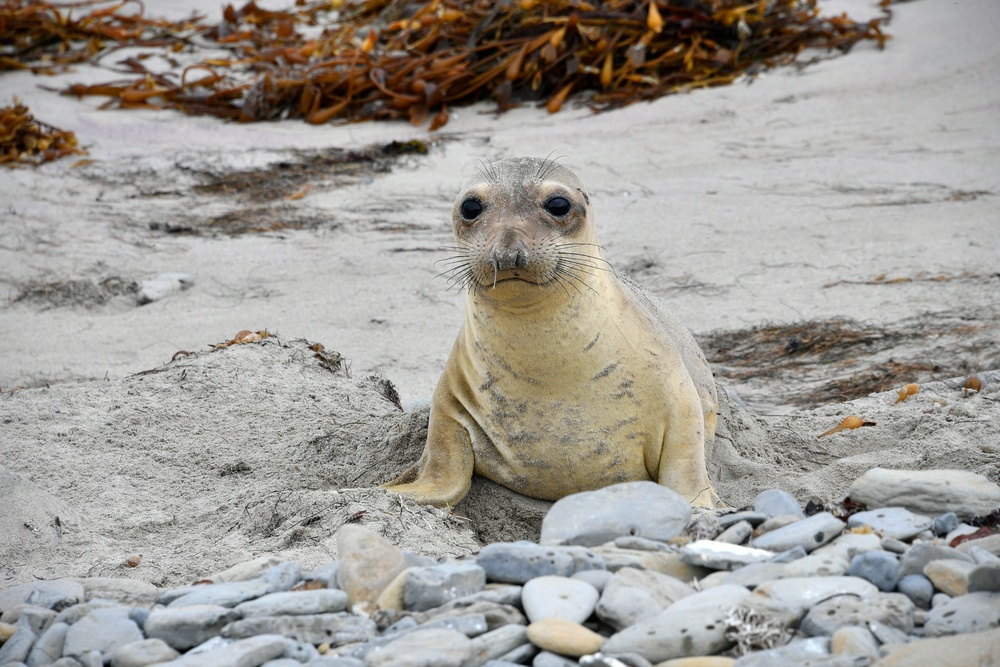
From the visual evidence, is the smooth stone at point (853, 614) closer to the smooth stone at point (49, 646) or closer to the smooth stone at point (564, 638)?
the smooth stone at point (564, 638)

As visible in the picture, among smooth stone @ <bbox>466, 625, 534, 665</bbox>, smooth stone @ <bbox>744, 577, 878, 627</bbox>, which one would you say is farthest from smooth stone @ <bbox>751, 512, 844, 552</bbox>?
smooth stone @ <bbox>466, 625, 534, 665</bbox>

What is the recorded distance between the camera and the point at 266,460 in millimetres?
4172

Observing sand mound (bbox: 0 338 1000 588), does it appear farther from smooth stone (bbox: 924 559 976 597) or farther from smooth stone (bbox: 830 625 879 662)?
smooth stone (bbox: 830 625 879 662)

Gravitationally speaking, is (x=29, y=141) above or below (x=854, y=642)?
below

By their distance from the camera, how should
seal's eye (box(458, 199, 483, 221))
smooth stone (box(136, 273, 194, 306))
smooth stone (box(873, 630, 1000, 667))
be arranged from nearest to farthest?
smooth stone (box(873, 630, 1000, 667)) < seal's eye (box(458, 199, 483, 221)) < smooth stone (box(136, 273, 194, 306))

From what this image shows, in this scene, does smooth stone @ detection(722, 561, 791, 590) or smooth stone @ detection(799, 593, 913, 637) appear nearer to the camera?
smooth stone @ detection(799, 593, 913, 637)

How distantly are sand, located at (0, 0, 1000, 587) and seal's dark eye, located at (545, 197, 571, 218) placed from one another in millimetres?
923

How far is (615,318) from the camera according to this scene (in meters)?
3.54

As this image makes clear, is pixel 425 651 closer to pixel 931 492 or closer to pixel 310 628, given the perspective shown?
pixel 310 628

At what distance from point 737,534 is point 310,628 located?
3.17 feet

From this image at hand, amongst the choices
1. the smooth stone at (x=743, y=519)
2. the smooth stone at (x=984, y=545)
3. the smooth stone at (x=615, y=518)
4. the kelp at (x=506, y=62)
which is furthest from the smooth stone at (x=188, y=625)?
the kelp at (x=506, y=62)

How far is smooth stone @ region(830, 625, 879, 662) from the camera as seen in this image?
2.00 m

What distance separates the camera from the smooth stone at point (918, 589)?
2244 millimetres

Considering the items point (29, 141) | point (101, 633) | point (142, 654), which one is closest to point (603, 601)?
point (142, 654)
